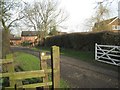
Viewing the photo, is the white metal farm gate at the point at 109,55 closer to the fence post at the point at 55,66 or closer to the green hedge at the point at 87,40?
the green hedge at the point at 87,40

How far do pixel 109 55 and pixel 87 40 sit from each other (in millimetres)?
9310

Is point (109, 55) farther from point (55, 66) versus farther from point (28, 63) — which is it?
point (55, 66)

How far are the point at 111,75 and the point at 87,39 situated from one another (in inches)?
555

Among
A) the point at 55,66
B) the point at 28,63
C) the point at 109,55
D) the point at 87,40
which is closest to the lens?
the point at 55,66

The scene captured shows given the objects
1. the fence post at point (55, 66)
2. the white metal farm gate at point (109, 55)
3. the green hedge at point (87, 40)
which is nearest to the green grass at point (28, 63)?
the white metal farm gate at point (109, 55)

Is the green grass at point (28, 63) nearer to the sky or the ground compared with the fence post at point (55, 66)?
nearer to the ground

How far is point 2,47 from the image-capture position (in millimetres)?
15539

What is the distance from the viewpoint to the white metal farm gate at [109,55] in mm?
14278

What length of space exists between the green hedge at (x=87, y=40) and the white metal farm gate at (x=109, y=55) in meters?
1.11

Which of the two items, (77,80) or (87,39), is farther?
(87,39)

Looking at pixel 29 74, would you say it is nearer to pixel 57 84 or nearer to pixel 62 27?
pixel 57 84

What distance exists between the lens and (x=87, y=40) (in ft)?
80.5

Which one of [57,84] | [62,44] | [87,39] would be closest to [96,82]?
[57,84]

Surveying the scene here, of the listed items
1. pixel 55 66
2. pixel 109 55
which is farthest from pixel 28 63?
pixel 55 66
